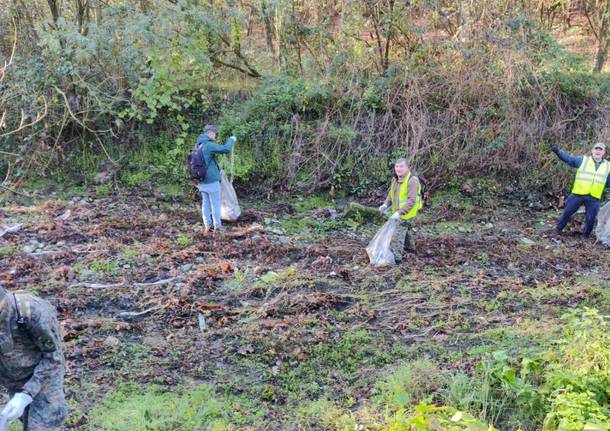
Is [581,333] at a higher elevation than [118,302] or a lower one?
higher

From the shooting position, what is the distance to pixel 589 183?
8.13 meters

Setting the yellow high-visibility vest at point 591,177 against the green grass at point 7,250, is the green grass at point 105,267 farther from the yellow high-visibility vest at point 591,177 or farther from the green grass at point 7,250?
the yellow high-visibility vest at point 591,177

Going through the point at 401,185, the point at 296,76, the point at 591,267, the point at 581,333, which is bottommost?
the point at 591,267

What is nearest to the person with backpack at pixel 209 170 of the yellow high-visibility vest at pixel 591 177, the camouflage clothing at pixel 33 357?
the camouflage clothing at pixel 33 357

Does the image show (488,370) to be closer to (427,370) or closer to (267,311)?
(427,370)

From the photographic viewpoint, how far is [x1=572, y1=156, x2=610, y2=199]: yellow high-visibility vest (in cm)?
805

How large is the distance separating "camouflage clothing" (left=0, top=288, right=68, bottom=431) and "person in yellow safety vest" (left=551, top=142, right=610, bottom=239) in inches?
303

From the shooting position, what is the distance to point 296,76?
451 inches

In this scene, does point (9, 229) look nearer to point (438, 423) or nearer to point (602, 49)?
point (438, 423)

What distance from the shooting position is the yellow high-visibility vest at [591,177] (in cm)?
805

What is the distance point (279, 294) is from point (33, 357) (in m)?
3.25

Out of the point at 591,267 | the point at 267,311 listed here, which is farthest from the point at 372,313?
the point at 591,267

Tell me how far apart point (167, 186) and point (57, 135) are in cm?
259

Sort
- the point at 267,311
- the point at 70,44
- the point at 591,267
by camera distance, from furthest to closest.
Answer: the point at 70,44
the point at 591,267
the point at 267,311
